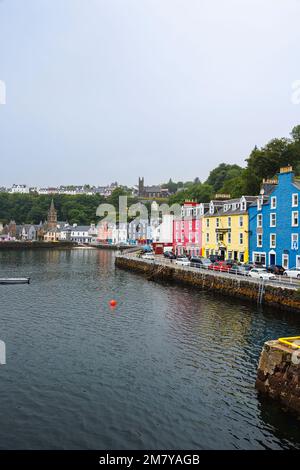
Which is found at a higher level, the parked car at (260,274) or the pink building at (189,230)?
the pink building at (189,230)

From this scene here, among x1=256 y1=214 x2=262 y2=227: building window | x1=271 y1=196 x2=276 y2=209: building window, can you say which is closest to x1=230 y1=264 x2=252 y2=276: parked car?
x1=256 y1=214 x2=262 y2=227: building window

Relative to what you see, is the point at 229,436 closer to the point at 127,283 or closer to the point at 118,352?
the point at 118,352

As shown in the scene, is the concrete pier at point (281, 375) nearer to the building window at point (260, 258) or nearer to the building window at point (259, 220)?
the building window at point (260, 258)

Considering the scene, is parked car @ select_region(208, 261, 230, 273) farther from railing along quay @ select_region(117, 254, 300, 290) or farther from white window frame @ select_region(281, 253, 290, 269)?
white window frame @ select_region(281, 253, 290, 269)

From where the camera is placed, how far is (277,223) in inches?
1730

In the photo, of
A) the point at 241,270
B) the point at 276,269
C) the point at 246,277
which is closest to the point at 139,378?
the point at 246,277

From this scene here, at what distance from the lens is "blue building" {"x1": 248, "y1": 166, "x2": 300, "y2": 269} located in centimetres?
4144

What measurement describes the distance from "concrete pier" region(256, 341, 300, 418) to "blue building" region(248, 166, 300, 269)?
27577 millimetres

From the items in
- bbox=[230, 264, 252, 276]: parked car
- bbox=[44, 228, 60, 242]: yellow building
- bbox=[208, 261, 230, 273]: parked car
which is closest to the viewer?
bbox=[230, 264, 252, 276]: parked car

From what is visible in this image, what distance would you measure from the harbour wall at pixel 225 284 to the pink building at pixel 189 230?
391 inches

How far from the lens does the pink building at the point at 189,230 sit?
63406 mm

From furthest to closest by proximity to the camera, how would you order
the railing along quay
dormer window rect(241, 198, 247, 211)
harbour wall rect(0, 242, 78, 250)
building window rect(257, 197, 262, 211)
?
harbour wall rect(0, 242, 78, 250), dormer window rect(241, 198, 247, 211), building window rect(257, 197, 262, 211), the railing along quay

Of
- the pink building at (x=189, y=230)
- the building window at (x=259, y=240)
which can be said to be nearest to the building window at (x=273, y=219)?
the building window at (x=259, y=240)
